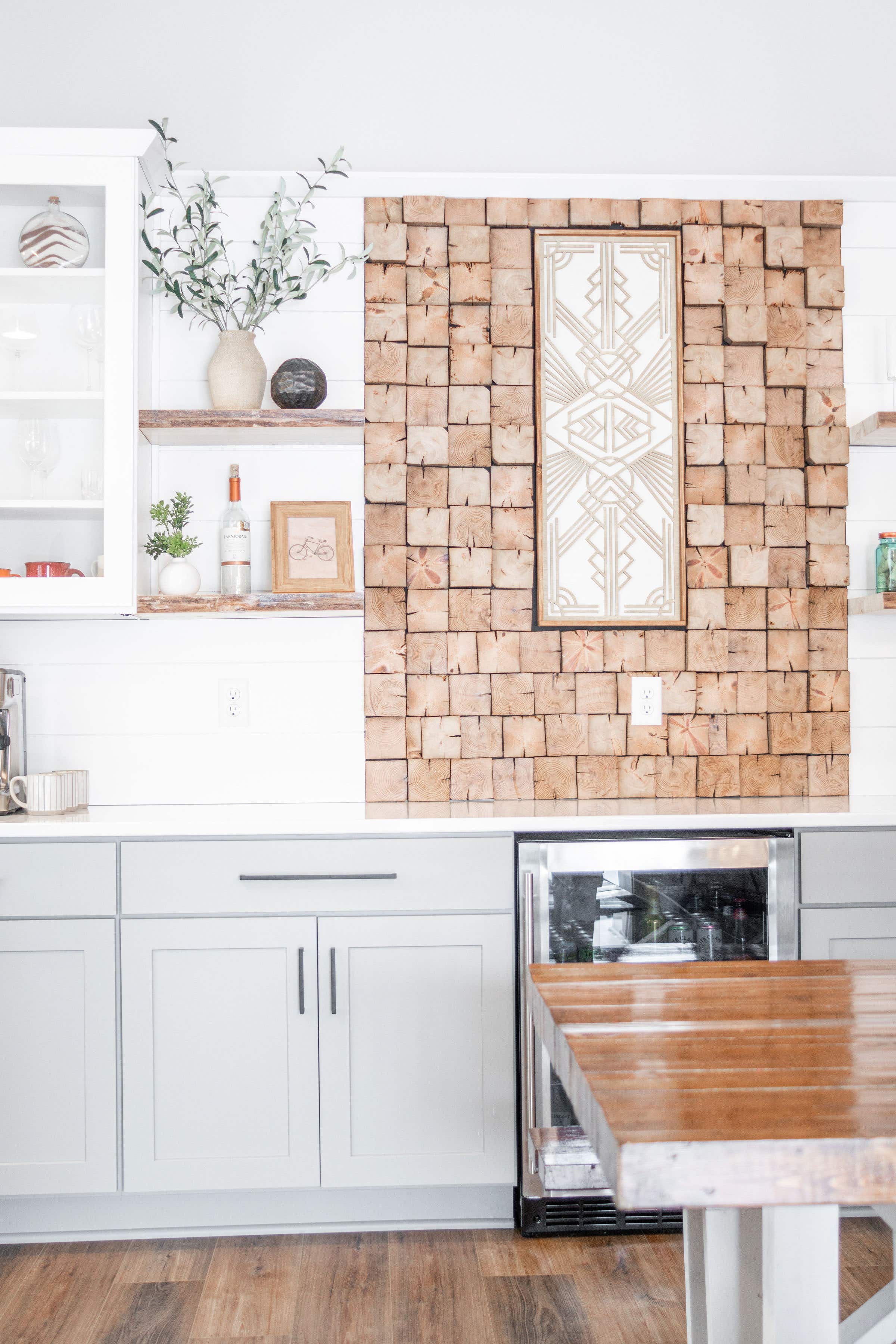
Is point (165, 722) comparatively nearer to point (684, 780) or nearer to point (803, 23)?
point (684, 780)

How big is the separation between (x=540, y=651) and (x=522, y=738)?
0.80 ft

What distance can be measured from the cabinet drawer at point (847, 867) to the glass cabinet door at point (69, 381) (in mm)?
1695

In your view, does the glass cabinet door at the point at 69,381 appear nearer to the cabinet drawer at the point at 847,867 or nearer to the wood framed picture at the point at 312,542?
the wood framed picture at the point at 312,542

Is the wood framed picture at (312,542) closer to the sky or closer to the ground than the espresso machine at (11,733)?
closer to the sky

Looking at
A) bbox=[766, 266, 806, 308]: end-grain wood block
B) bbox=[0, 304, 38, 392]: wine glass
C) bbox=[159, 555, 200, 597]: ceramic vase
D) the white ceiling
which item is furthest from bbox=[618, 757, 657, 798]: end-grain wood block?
bbox=[0, 304, 38, 392]: wine glass

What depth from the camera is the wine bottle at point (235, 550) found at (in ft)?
8.59

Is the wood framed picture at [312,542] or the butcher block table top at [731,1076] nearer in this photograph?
the butcher block table top at [731,1076]

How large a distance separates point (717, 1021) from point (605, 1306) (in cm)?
116

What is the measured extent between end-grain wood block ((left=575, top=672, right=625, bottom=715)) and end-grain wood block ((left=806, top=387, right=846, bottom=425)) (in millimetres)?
917

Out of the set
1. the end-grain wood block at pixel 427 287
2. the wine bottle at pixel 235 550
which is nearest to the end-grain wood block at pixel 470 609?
the wine bottle at pixel 235 550

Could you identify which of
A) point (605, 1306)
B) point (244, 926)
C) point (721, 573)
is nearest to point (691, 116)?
point (721, 573)

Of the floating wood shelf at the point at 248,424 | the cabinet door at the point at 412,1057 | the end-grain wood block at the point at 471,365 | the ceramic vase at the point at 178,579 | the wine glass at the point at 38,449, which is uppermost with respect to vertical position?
the end-grain wood block at the point at 471,365

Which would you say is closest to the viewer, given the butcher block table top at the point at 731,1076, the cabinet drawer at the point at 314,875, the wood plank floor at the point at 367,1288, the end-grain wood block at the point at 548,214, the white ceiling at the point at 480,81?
the butcher block table top at the point at 731,1076

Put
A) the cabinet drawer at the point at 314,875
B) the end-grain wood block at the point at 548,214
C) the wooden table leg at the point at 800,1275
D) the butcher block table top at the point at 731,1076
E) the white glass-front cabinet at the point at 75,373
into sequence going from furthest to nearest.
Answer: the end-grain wood block at the point at 548,214 < the white glass-front cabinet at the point at 75,373 < the cabinet drawer at the point at 314,875 < the wooden table leg at the point at 800,1275 < the butcher block table top at the point at 731,1076
